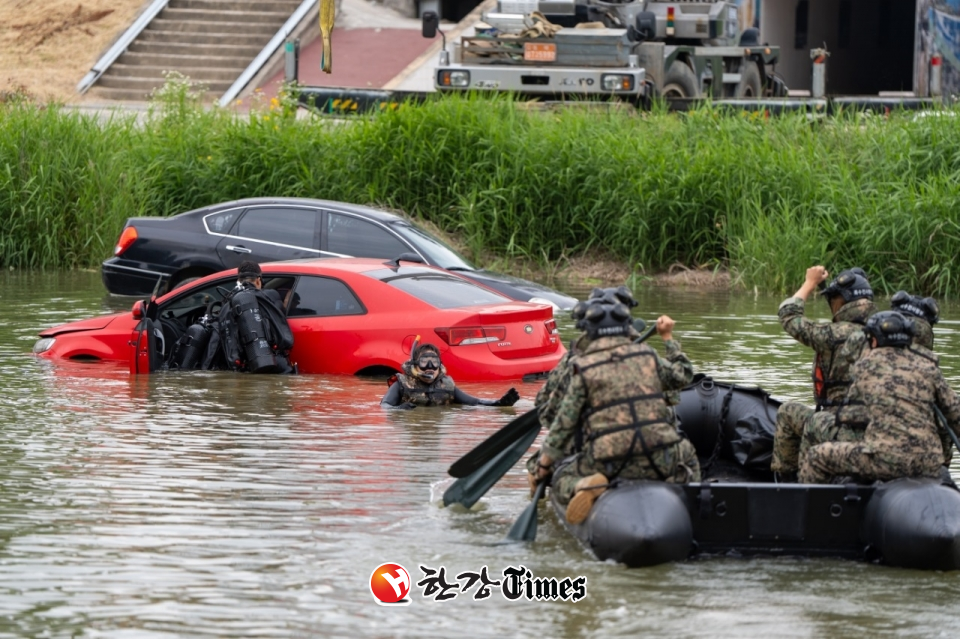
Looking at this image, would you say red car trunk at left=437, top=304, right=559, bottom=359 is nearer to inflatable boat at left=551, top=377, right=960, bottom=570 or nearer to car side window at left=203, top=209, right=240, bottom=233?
inflatable boat at left=551, top=377, right=960, bottom=570

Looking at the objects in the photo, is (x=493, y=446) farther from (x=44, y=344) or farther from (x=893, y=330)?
(x=44, y=344)

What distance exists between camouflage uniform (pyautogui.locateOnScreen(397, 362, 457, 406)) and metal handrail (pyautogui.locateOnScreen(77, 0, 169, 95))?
23.7 meters

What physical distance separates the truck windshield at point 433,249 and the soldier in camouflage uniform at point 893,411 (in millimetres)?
8714

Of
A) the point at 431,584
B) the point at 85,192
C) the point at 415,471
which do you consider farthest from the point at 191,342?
the point at 85,192

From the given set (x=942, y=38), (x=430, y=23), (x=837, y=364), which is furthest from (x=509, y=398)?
(x=942, y=38)

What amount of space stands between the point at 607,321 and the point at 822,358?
58.7 inches

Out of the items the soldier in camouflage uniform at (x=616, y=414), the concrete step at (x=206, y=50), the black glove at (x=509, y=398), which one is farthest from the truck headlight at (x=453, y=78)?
the soldier in camouflage uniform at (x=616, y=414)

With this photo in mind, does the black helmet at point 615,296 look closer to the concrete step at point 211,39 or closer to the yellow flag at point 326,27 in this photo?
the yellow flag at point 326,27

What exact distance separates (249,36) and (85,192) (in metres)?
13.9

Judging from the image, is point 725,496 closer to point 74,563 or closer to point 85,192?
point 74,563

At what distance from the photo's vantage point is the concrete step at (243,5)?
Answer: 121 feet

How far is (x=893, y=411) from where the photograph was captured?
25.5 feet

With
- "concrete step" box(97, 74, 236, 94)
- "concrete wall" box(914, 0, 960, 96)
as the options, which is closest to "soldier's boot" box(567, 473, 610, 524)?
"concrete wall" box(914, 0, 960, 96)

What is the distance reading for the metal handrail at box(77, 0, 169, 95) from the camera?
34206mm
